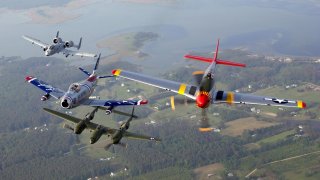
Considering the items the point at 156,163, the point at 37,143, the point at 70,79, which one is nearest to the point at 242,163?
the point at 156,163

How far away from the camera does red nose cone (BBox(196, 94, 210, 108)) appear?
46000mm

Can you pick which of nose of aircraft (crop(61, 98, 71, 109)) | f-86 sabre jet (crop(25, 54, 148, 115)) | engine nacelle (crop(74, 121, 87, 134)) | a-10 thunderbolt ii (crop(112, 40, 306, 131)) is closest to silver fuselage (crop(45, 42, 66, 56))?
f-86 sabre jet (crop(25, 54, 148, 115))

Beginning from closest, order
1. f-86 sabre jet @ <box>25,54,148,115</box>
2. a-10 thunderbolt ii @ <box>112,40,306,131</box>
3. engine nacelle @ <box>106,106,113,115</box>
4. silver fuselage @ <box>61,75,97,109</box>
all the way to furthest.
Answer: a-10 thunderbolt ii @ <box>112,40,306,131</box>, silver fuselage @ <box>61,75,97,109</box>, f-86 sabre jet @ <box>25,54,148,115</box>, engine nacelle @ <box>106,106,113,115</box>

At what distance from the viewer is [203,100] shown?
4603 cm

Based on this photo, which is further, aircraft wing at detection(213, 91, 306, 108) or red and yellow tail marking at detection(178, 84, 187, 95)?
red and yellow tail marking at detection(178, 84, 187, 95)

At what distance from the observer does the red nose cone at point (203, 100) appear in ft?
151

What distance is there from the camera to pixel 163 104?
15588 cm

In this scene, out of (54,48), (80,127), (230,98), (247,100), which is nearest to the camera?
(80,127)

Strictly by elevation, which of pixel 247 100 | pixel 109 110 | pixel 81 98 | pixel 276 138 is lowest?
pixel 276 138

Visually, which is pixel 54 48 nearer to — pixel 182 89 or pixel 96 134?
pixel 96 134

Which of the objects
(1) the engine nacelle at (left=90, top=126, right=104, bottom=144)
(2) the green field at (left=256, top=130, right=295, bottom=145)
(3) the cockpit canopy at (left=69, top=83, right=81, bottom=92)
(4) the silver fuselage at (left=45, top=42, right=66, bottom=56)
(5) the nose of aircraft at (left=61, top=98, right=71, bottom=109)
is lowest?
(2) the green field at (left=256, top=130, right=295, bottom=145)

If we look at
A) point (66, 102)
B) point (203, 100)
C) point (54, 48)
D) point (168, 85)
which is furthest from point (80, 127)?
point (54, 48)

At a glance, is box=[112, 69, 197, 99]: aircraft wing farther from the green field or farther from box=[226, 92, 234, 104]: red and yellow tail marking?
the green field

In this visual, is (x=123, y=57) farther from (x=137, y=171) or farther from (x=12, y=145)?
(x=137, y=171)
